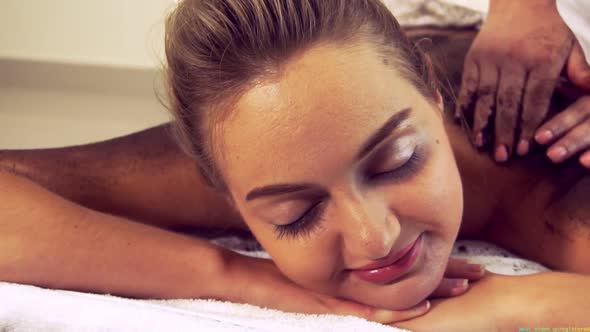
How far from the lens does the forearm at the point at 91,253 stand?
76 cm

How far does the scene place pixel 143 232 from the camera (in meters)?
0.82

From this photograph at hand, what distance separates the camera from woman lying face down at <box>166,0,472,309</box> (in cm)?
60

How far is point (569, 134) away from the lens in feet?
2.68

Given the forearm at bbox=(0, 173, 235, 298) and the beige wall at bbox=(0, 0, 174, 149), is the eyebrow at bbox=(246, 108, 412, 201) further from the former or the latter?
the beige wall at bbox=(0, 0, 174, 149)

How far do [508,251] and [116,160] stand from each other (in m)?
0.63

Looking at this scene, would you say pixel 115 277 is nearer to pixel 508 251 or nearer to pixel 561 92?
pixel 508 251

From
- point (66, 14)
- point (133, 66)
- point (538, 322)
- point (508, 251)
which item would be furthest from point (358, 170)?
point (66, 14)

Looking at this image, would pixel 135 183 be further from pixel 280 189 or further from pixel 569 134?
pixel 569 134

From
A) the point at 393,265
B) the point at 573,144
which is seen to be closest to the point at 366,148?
the point at 393,265

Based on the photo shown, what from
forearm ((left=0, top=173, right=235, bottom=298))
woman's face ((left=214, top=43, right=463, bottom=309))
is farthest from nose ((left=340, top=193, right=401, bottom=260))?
forearm ((left=0, top=173, right=235, bottom=298))

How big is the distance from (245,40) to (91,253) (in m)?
0.35

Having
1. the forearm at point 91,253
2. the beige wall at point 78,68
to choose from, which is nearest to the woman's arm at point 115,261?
the forearm at point 91,253

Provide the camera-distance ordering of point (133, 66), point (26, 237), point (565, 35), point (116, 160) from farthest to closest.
A: point (133, 66) < point (116, 160) < point (565, 35) < point (26, 237)

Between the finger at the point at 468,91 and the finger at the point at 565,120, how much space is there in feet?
0.39
